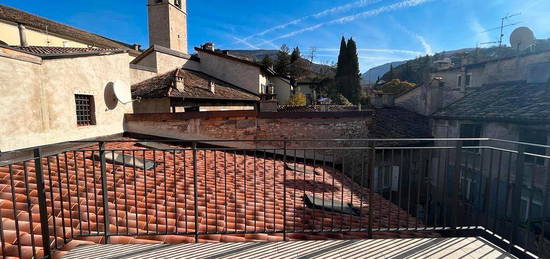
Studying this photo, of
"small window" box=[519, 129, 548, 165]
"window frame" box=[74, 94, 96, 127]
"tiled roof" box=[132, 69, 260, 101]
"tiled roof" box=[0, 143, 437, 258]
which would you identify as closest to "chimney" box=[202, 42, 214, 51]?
"tiled roof" box=[132, 69, 260, 101]

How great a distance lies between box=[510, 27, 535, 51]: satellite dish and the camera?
15.7 meters

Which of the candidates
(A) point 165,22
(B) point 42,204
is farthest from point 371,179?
(A) point 165,22

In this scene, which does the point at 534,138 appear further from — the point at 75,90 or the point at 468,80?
the point at 75,90

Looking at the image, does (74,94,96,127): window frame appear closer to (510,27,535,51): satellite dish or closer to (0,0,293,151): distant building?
(0,0,293,151): distant building

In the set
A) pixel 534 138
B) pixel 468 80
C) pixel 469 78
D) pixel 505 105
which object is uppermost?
pixel 469 78

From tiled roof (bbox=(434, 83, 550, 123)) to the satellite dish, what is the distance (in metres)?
3.14

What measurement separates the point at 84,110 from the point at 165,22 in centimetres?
2214

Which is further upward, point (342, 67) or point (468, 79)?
point (342, 67)

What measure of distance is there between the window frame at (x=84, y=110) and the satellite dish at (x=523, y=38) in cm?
2304

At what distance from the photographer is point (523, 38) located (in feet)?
51.7

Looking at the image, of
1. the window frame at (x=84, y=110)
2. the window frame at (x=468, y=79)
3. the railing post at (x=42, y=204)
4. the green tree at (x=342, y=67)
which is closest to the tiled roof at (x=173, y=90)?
the window frame at (x=84, y=110)

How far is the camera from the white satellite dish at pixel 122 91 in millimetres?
10406

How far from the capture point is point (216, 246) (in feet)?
9.96

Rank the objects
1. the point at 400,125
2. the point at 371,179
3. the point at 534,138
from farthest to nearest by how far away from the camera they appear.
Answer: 1. the point at 400,125
2. the point at 534,138
3. the point at 371,179
